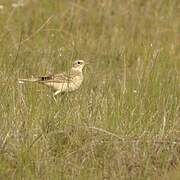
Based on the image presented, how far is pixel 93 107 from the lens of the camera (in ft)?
26.9

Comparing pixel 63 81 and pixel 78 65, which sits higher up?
pixel 78 65

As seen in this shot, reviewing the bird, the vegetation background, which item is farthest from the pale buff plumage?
the vegetation background

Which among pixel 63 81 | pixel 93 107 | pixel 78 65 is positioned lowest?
pixel 93 107

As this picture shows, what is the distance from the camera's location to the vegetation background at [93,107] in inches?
281

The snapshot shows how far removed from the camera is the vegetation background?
7129mm

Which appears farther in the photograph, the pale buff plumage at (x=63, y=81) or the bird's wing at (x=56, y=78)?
the bird's wing at (x=56, y=78)

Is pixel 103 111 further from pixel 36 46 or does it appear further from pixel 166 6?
pixel 166 6

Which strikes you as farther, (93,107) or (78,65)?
(78,65)

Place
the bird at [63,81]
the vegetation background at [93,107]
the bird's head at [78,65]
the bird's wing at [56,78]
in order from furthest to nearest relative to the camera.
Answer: the bird's head at [78,65] < the bird's wing at [56,78] < the bird at [63,81] < the vegetation background at [93,107]

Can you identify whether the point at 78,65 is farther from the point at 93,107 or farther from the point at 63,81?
the point at 93,107

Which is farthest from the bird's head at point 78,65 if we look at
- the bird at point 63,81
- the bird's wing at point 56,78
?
the bird's wing at point 56,78

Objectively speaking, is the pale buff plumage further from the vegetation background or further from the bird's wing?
the vegetation background

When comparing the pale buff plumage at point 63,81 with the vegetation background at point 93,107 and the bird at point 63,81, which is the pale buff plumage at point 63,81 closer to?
the bird at point 63,81

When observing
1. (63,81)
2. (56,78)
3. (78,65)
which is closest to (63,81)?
(63,81)
